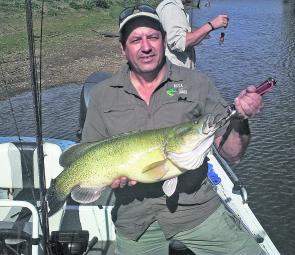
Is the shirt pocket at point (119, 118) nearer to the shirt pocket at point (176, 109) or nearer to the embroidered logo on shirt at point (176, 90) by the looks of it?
the shirt pocket at point (176, 109)

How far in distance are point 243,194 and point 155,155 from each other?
252cm

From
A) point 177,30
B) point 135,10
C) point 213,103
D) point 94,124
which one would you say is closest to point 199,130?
point 213,103

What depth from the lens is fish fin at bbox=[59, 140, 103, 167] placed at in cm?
392

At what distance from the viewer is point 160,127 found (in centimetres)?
389

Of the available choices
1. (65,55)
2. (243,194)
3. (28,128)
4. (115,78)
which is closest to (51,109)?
(28,128)

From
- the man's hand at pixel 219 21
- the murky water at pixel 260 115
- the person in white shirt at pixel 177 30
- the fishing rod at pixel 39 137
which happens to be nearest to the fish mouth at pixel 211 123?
the fishing rod at pixel 39 137

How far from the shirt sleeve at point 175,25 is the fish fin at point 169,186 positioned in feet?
11.4

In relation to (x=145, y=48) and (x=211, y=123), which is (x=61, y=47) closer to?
(x=145, y=48)

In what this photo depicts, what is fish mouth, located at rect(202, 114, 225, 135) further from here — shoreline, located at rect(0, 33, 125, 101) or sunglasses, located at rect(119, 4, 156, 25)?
shoreline, located at rect(0, 33, 125, 101)

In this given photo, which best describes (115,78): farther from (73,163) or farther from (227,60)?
(227,60)

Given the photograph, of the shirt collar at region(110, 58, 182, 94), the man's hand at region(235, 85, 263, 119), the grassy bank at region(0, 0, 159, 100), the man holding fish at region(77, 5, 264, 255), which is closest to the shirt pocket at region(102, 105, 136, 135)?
the man holding fish at region(77, 5, 264, 255)

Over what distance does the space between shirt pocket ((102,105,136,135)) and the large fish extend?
27 centimetres

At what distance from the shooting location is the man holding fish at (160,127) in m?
3.87

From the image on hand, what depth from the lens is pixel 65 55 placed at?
2338cm
